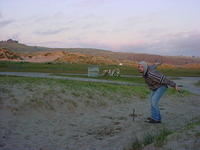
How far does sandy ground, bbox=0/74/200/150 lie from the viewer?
8.12m

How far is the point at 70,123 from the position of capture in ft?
35.0

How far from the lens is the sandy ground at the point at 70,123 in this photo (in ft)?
26.6

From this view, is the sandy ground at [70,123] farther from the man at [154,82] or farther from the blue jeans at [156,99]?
the man at [154,82]

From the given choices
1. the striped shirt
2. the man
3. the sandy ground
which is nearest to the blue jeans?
the man

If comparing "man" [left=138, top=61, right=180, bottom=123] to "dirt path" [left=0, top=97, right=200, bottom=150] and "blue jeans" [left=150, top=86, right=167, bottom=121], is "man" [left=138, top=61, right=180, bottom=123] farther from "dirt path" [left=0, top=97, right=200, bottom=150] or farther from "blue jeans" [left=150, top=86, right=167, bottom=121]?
"dirt path" [left=0, top=97, right=200, bottom=150]

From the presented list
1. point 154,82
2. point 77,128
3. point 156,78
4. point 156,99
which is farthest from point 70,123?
point 156,78

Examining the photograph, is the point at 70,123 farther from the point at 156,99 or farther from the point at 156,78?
the point at 156,78

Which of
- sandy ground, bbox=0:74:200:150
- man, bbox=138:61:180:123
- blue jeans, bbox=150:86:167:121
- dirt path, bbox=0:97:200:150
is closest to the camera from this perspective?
dirt path, bbox=0:97:200:150

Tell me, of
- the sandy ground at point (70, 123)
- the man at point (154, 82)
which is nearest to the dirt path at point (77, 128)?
the sandy ground at point (70, 123)

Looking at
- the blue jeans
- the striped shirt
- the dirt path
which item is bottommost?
the dirt path

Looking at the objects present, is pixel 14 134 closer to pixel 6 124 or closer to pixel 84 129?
pixel 6 124

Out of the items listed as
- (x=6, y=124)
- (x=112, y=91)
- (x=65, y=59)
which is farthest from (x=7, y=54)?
(x=6, y=124)

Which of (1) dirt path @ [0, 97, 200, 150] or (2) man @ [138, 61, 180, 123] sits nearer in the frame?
(1) dirt path @ [0, 97, 200, 150]

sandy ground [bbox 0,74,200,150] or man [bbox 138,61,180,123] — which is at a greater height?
man [bbox 138,61,180,123]
